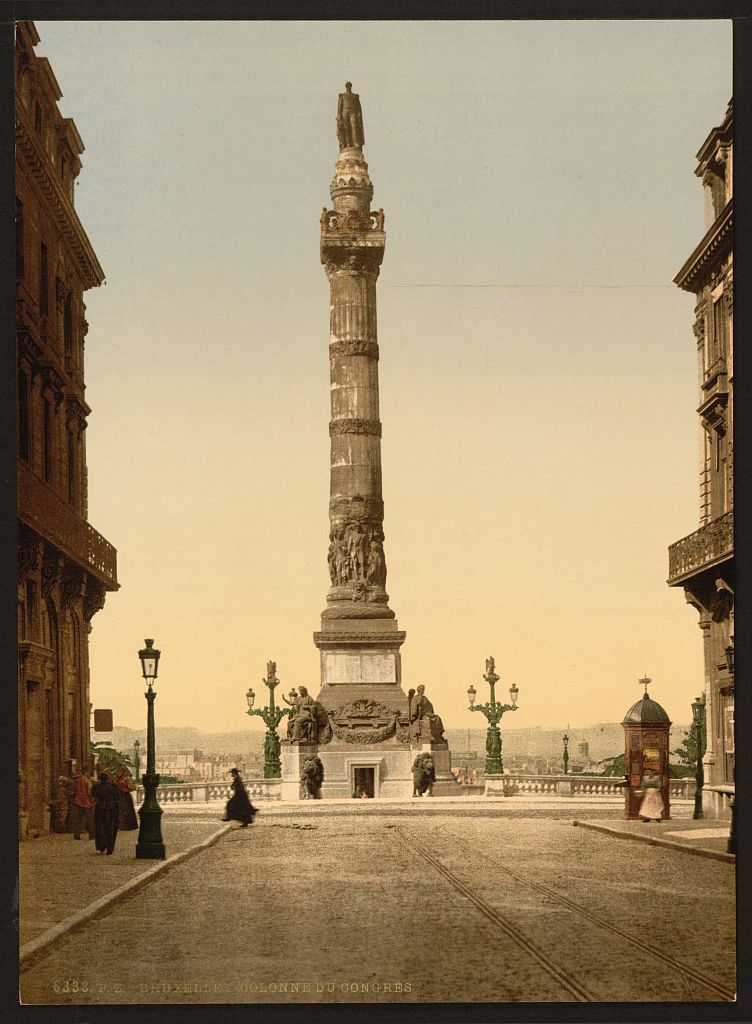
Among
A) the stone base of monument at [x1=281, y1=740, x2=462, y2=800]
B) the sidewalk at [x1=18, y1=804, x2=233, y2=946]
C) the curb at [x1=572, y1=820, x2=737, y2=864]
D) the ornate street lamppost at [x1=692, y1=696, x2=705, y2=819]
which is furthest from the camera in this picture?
the stone base of monument at [x1=281, y1=740, x2=462, y2=800]

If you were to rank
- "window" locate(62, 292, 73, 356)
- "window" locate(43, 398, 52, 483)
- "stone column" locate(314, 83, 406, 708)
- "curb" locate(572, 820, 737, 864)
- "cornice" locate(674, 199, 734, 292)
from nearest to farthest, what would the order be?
"cornice" locate(674, 199, 734, 292)
"curb" locate(572, 820, 737, 864)
"window" locate(62, 292, 73, 356)
"window" locate(43, 398, 52, 483)
"stone column" locate(314, 83, 406, 708)

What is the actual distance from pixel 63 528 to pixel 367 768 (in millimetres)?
24724

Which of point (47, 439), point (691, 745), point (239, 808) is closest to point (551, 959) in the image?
point (47, 439)

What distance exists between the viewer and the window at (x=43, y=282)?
2345cm

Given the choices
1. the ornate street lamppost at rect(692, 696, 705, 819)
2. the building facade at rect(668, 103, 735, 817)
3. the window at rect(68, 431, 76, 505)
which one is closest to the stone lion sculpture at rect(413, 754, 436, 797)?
the ornate street lamppost at rect(692, 696, 705, 819)

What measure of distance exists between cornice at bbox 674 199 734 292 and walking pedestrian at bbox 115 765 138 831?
38.4 feet

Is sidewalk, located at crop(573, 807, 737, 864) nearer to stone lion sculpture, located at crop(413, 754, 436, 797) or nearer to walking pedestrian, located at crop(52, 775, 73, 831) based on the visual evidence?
walking pedestrian, located at crop(52, 775, 73, 831)

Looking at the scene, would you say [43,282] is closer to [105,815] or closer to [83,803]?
[83,803]

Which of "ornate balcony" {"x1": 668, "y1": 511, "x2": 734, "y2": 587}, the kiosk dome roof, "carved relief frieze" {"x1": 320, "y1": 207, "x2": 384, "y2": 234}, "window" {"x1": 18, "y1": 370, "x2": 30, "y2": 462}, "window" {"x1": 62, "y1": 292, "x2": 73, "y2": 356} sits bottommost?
the kiosk dome roof

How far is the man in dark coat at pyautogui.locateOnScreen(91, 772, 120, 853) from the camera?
85.0 ft

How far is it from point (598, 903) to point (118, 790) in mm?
8634

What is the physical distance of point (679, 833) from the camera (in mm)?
25922

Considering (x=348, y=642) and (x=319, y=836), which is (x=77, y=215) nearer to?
(x=319, y=836)

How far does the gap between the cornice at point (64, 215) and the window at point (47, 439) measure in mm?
2980
